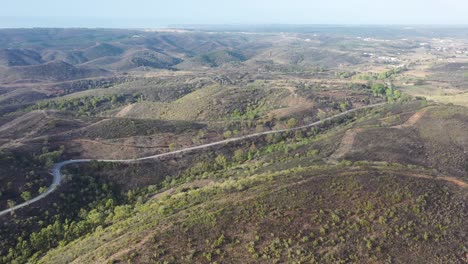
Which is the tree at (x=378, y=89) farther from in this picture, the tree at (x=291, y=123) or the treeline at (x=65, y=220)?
the treeline at (x=65, y=220)

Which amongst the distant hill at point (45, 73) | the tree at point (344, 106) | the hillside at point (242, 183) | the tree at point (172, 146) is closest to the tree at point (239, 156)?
the hillside at point (242, 183)

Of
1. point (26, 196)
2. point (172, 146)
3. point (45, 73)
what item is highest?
point (45, 73)

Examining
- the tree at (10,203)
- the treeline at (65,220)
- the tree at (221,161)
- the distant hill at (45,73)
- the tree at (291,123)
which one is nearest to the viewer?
the treeline at (65,220)

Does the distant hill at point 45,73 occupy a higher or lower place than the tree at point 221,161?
higher

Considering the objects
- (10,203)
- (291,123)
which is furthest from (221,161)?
(10,203)

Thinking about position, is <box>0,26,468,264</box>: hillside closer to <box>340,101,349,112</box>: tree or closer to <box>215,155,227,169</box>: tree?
<box>215,155,227,169</box>: tree

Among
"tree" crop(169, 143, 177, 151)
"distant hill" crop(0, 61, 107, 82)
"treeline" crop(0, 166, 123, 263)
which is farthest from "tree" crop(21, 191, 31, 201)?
"distant hill" crop(0, 61, 107, 82)

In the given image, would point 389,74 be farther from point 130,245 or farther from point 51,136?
point 130,245

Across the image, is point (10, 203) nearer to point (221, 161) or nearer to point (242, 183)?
point (242, 183)

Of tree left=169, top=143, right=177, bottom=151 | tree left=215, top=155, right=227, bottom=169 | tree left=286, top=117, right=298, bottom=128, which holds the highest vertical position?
tree left=286, top=117, right=298, bottom=128

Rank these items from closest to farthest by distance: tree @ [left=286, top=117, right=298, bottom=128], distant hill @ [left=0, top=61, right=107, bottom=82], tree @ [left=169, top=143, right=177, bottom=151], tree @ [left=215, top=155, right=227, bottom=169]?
tree @ [left=215, top=155, right=227, bottom=169] < tree @ [left=169, top=143, right=177, bottom=151] < tree @ [left=286, top=117, right=298, bottom=128] < distant hill @ [left=0, top=61, right=107, bottom=82]

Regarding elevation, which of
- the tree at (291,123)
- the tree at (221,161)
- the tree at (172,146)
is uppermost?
the tree at (291,123)
